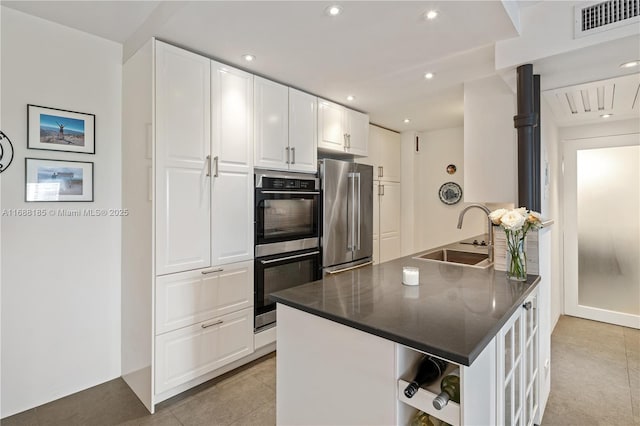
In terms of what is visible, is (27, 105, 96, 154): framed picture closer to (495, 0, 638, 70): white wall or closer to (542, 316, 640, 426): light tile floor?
(495, 0, 638, 70): white wall

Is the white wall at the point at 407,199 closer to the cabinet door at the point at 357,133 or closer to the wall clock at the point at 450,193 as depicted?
the wall clock at the point at 450,193

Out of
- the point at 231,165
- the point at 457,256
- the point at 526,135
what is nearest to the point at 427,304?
→ the point at 526,135

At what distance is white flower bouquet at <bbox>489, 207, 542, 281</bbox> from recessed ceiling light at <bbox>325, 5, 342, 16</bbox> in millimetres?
1473

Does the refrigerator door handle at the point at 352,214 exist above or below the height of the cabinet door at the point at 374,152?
below

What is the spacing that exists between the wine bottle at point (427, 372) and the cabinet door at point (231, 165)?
1655 mm

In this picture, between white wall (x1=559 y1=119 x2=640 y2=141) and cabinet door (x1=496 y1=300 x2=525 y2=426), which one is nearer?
cabinet door (x1=496 y1=300 x2=525 y2=426)

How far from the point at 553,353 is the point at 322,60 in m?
3.20

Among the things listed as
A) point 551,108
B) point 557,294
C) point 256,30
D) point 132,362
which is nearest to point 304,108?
point 256,30

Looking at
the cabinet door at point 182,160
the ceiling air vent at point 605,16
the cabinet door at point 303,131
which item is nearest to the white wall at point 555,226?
the ceiling air vent at point 605,16

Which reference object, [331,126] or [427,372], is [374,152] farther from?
[427,372]

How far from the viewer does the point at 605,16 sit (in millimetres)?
1695

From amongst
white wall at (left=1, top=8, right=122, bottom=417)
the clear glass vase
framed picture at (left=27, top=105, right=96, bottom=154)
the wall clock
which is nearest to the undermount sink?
the clear glass vase

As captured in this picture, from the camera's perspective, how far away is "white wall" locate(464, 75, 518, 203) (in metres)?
2.46

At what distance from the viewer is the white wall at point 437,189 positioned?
4.40m
